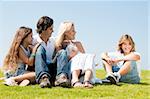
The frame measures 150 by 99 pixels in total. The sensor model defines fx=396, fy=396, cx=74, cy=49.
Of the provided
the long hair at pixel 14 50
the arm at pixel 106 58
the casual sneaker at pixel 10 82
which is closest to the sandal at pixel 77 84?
the casual sneaker at pixel 10 82

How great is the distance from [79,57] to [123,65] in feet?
4.71

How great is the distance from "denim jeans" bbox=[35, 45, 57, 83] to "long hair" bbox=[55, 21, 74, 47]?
0.42 meters

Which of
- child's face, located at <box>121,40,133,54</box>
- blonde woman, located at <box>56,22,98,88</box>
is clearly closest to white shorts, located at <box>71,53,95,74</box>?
blonde woman, located at <box>56,22,98,88</box>

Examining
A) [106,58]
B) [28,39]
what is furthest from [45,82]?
[106,58]

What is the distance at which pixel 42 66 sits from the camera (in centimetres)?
779

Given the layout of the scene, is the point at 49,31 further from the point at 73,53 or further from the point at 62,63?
the point at 62,63

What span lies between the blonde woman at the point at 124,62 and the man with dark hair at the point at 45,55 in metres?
1.45

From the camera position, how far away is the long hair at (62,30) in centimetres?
827

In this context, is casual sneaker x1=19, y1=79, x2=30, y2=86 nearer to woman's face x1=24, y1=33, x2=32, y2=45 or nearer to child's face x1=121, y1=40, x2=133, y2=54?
woman's face x1=24, y1=33, x2=32, y2=45

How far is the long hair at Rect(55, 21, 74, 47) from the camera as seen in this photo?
325 inches

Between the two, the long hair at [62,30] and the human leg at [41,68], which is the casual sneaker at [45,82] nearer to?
the human leg at [41,68]

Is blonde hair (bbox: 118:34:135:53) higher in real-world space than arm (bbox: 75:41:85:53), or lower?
higher

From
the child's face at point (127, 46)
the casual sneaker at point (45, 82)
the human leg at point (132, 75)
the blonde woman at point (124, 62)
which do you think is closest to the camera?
the casual sneaker at point (45, 82)

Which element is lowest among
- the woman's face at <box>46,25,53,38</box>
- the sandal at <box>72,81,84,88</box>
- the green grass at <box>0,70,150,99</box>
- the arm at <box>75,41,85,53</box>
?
the green grass at <box>0,70,150,99</box>
